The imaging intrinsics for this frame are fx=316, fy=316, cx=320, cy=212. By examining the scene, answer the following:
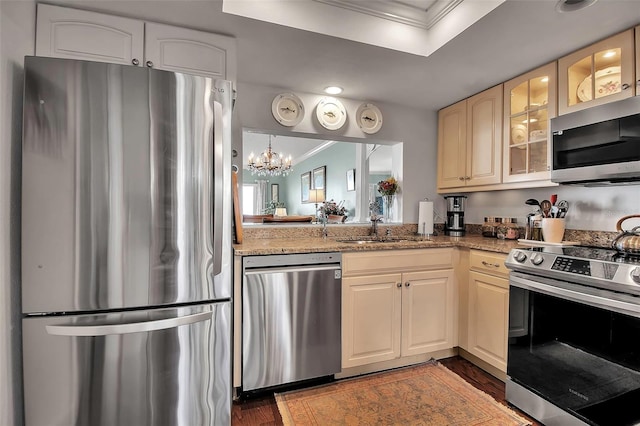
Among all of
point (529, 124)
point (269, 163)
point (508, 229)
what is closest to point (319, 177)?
point (269, 163)

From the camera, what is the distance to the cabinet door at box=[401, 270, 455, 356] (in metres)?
2.27

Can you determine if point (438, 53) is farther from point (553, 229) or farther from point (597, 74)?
point (553, 229)

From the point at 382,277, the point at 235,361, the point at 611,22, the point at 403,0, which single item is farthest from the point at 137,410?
the point at 611,22

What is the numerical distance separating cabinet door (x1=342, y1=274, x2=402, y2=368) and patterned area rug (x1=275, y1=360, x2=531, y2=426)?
0.16 m

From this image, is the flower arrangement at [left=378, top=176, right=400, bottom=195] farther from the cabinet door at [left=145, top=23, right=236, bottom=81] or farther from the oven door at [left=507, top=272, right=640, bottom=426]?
the cabinet door at [left=145, top=23, right=236, bottom=81]

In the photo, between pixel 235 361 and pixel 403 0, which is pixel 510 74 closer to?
pixel 403 0

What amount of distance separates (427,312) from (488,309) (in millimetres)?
404

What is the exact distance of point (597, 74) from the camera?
1865 mm

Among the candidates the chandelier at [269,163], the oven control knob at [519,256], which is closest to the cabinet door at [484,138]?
the oven control knob at [519,256]

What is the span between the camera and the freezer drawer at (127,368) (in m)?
1.27

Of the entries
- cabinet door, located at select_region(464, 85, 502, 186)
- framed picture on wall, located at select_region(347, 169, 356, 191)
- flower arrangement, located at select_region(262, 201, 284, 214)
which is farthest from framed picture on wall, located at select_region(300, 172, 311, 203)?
cabinet door, located at select_region(464, 85, 502, 186)

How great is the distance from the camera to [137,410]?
4.45ft

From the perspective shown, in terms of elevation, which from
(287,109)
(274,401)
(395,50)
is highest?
(395,50)

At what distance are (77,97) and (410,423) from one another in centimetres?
221
